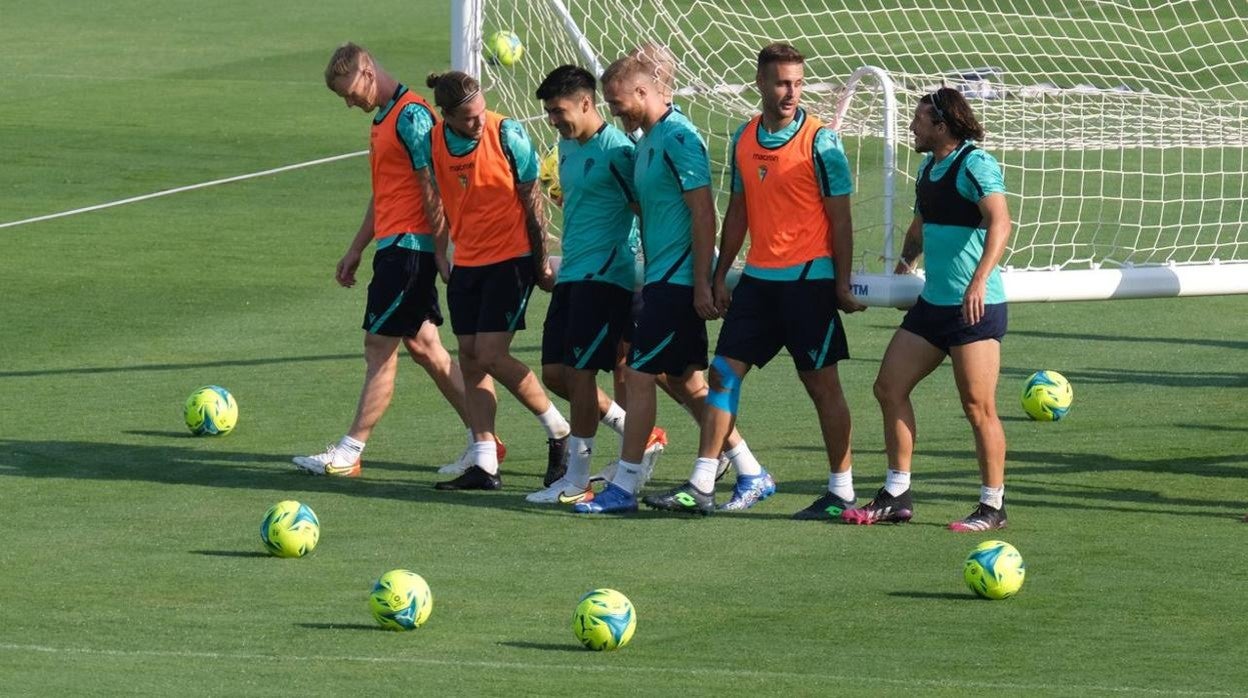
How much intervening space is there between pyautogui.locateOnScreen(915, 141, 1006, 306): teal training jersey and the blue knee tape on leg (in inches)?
37.5

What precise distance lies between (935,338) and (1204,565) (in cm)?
153

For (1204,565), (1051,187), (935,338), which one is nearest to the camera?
(1204,565)

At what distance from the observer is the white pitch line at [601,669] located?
23.5ft

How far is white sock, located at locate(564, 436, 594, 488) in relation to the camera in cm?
1041

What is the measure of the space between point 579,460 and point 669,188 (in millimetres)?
1405

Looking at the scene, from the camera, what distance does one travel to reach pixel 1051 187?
20750 mm

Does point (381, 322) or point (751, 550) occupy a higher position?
point (381, 322)

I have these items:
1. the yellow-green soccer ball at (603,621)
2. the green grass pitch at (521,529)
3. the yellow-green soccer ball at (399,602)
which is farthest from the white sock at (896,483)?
the yellow-green soccer ball at (399,602)

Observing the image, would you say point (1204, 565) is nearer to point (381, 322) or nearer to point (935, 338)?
point (935, 338)

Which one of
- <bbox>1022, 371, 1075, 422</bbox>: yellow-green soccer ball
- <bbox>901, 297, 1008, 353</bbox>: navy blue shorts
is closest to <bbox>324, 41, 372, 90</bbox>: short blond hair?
<bbox>901, 297, 1008, 353</bbox>: navy blue shorts

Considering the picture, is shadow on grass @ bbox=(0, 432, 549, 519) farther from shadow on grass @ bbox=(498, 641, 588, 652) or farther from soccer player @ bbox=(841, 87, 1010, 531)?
shadow on grass @ bbox=(498, 641, 588, 652)

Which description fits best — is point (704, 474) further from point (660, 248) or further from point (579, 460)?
point (660, 248)

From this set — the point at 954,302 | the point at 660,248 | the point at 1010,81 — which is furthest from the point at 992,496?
the point at 1010,81

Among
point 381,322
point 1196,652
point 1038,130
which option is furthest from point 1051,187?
point 1196,652
